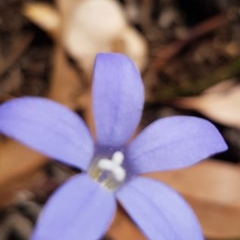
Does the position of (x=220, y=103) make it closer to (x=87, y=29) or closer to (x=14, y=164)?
(x=87, y=29)

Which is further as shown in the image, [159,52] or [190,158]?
[159,52]

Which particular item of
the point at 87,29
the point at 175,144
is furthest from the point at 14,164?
the point at 175,144

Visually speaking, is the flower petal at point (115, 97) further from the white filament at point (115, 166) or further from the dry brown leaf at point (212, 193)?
the dry brown leaf at point (212, 193)

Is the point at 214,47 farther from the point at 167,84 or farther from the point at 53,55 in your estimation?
the point at 53,55

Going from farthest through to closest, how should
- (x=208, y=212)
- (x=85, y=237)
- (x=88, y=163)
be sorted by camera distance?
(x=208, y=212) → (x=88, y=163) → (x=85, y=237)

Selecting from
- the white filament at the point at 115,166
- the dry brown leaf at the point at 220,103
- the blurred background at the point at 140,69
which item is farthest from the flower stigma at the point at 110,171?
the dry brown leaf at the point at 220,103

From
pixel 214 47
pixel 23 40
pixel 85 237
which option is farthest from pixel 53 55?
pixel 85 237
